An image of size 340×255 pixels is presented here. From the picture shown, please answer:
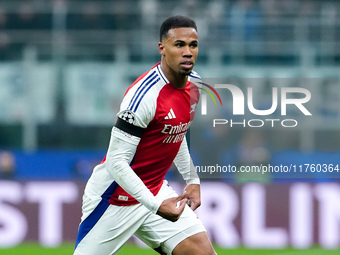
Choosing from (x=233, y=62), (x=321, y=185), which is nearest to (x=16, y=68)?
(x=233, y=62)

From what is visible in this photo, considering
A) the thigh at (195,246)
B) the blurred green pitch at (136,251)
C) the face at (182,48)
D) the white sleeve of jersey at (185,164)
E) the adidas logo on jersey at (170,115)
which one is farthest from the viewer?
the blurred green pitch at (136,251)

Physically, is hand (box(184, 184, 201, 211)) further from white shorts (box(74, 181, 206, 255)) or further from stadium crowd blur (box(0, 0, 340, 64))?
stadium crowd blur (box(0, 0, 340, 64))

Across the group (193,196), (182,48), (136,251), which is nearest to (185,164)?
(193,196)

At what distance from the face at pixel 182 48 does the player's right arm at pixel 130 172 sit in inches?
18.6

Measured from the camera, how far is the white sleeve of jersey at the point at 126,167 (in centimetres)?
437

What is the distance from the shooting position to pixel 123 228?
4.78 m

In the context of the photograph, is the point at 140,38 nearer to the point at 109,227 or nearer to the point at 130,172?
the point at 109,227

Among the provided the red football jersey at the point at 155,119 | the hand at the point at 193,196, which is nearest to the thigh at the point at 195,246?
the hand at the point at 193,196

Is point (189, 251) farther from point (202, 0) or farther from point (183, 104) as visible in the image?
point (202, 0)

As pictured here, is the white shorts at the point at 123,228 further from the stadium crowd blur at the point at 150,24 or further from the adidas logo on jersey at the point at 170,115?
the stadium crowd blur at the point at 150,24

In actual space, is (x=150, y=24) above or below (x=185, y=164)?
above

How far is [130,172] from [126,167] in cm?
4

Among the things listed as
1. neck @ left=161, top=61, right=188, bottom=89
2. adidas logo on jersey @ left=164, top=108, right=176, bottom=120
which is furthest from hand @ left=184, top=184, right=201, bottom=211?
neck @ left=161, top=61, right=188, bottom=89

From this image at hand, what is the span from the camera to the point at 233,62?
36.6 feet
